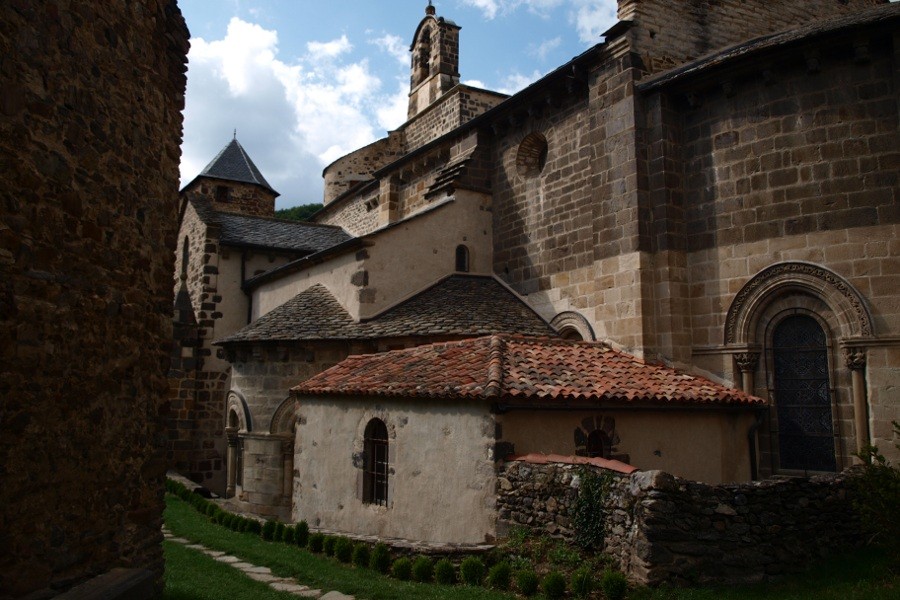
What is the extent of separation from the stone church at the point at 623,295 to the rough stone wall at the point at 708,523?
644 mm

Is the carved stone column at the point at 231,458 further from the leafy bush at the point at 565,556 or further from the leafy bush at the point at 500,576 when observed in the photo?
the leafy bush at the point at 565,556

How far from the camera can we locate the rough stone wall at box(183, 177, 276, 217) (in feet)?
87.2

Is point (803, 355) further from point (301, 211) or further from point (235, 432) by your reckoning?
point (301, 211)

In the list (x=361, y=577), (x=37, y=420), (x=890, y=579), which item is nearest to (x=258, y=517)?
(x=361, y=577)

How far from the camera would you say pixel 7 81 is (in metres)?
4.18

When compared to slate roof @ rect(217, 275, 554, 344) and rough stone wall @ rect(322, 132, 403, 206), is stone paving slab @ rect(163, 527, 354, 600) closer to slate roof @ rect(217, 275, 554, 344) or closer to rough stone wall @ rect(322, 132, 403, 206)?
slate roof @ rect(217, 275, 554, 344)

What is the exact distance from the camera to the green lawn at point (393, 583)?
6.51 m

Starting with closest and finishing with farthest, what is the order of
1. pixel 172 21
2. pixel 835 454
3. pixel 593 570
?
pixel 172 21, pixel 593 570, pixel 835 454

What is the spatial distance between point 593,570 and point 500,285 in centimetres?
941

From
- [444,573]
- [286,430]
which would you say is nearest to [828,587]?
[444,573]

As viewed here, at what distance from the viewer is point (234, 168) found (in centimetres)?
2769

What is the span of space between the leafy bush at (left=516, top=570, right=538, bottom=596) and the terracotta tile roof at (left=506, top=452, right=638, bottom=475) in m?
1.43

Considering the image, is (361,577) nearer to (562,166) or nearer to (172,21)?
(172,21)

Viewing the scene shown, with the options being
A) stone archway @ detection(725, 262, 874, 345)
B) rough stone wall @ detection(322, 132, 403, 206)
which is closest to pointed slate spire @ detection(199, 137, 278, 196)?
rough stone wall @ detection(322, 132, 403, 206)
